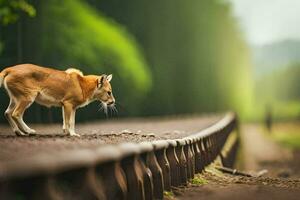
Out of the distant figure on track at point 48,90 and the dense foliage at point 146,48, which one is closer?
the distant figure on track at point 48,90

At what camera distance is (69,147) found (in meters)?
10.8

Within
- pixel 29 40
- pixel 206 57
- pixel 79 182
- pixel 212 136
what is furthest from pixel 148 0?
pixel 79 182

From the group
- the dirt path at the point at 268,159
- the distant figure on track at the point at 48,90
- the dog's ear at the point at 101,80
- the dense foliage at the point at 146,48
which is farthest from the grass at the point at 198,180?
the dirt path at the point at 268,159

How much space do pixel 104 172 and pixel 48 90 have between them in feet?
19.5

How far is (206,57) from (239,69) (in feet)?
77.1

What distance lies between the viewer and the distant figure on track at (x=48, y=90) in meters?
12.9

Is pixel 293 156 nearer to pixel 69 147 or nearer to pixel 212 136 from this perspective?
pixel 212 136

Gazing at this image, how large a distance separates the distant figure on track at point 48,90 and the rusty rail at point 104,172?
7.54 feet

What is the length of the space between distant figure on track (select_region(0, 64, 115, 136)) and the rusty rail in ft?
7.54

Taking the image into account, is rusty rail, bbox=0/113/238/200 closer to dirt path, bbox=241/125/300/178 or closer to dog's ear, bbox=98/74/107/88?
dog's ear, bbox=98/74/107/88

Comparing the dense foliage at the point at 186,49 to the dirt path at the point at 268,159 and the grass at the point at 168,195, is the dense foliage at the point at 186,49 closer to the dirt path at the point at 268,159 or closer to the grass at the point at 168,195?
the dirt path at the point at 268,159

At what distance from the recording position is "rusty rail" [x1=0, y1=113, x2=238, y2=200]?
5699mm

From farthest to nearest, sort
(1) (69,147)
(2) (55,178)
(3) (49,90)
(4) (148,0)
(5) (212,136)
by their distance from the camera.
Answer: (4) (148,0), (5) (212,136), (3) (49,90), (1) (69,147), (2) (55,178)

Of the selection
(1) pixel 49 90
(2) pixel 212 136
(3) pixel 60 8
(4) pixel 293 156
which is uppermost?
(3) pixel 60 8
